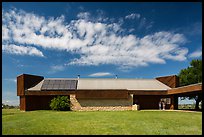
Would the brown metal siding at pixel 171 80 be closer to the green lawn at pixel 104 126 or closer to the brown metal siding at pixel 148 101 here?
the brown metal siding at pixel 148 101

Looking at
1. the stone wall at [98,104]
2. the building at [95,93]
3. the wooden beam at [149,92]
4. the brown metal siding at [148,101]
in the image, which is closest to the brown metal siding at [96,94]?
the building at [95,93]

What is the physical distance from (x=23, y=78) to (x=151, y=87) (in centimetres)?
1916

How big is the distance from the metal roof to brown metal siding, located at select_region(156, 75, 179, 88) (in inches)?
27.0

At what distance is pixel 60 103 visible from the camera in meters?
29.4

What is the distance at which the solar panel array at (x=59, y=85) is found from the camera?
31.9m

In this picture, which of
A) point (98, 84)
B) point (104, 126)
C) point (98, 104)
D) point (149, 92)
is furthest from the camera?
point (98, 84)

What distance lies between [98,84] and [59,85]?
6131mm

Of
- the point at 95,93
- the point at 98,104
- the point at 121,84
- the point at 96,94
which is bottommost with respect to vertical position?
the point at 98,104

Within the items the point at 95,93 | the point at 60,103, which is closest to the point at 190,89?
the point at 95,93

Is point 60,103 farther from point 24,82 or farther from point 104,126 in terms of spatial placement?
point 104,126

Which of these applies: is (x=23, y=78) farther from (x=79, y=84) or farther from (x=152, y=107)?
(x=152, y=107)

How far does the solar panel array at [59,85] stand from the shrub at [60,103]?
221 centimetres

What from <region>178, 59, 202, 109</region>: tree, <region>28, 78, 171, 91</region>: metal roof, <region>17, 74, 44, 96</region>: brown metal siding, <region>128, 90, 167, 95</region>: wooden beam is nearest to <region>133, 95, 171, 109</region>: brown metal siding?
<region>28, 78, 171, 91</region>: metal roof

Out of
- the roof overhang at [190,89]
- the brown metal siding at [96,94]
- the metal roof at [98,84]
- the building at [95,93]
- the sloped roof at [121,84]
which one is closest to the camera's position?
the roof overhang at [190,89]
